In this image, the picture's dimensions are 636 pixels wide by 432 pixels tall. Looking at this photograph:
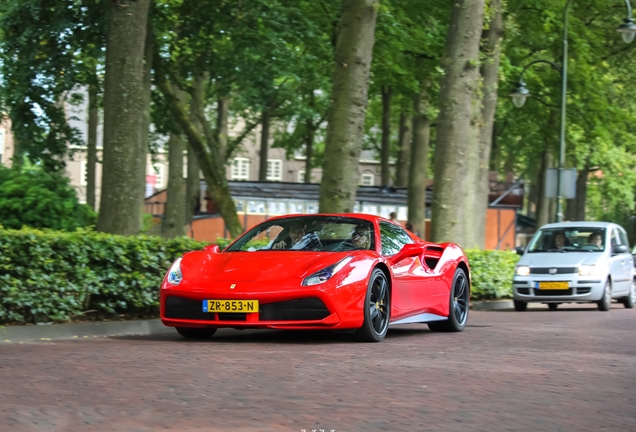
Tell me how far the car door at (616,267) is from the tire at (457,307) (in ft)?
24.9

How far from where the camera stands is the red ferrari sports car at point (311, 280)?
1005 centimetres

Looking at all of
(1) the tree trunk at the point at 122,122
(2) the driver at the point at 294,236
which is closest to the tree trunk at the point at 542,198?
(1) the tree trunk at the point at 122,122

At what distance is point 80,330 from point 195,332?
4.52 ft

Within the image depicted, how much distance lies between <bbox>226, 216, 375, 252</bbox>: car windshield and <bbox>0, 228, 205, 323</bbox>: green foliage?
1.69 metres

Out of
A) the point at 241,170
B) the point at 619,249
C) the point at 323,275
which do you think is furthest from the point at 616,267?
the point at 241,170

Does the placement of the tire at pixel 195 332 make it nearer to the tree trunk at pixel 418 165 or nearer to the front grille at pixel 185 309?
the front grille at pixel 185 309

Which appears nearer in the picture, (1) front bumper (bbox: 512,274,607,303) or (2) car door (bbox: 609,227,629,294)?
(1) front bumper (bbox: 512,274,607,303)

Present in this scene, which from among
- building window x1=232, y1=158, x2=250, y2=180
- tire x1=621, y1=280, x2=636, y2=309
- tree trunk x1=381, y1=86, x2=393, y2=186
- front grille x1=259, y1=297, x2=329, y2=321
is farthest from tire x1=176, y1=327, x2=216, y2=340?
building window x1=232, y1=158, x2=250, y2=180

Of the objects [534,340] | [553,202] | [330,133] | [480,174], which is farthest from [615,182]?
[534,340]

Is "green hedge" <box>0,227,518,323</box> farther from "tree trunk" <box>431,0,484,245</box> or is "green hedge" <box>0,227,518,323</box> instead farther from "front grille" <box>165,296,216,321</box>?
"tree trunk" <box>431,0,484,245</box>

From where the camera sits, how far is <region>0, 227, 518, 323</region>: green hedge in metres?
11.4

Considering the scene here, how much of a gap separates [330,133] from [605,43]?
66.2 feet

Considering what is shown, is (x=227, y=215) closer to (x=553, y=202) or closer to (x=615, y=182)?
(x=615, y=182)

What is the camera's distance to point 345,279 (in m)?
10.2
